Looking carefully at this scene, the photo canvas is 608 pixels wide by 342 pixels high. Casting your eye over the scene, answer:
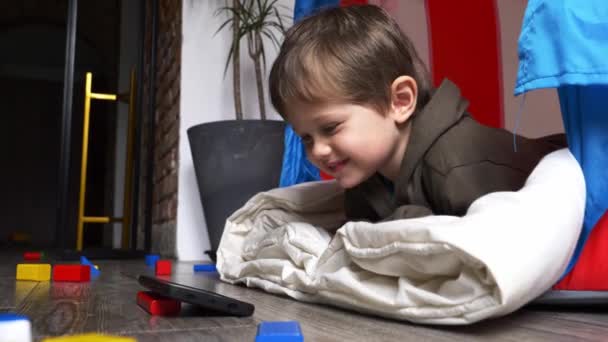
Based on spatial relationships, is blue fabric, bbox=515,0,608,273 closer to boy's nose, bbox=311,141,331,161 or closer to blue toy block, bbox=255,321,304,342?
boy's nose, bbox=311,141,331,161

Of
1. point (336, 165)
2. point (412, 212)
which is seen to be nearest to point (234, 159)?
point (336, 165)

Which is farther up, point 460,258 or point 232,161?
point 232,161

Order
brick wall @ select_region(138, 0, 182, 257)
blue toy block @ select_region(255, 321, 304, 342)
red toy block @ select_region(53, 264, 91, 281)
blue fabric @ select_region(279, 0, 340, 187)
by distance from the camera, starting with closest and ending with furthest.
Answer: blue toy block @ select_region(255, 321, 304, 342) → red toy block @ select_region(53, 264, 91, 281) → blue fabric @ select_region(279, 0, 340, 187) → brick wall @ select_region(138, 0, 182, 257)

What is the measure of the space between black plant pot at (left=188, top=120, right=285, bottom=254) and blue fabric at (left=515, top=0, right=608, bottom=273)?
125cm

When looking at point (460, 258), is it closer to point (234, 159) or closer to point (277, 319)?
point (277, 319)

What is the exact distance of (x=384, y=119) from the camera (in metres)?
1.09

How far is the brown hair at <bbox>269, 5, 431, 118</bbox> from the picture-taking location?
1044 millimetres

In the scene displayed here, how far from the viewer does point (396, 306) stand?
0.68 metres

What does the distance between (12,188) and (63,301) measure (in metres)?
5.79

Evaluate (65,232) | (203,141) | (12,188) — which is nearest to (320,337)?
(203,141)

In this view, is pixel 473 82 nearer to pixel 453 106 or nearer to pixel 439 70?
pixel 439 70

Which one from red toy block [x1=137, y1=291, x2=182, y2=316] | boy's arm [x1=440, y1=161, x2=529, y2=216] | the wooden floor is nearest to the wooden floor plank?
the wooden floor

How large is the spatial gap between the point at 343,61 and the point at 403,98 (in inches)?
5.7

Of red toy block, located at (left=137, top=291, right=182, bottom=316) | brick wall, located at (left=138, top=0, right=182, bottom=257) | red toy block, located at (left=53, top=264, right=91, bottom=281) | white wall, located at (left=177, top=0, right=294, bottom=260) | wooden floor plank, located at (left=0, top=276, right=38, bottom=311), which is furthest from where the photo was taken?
brick wall, located at (left=138, top=0, right=182, bottom=257)
